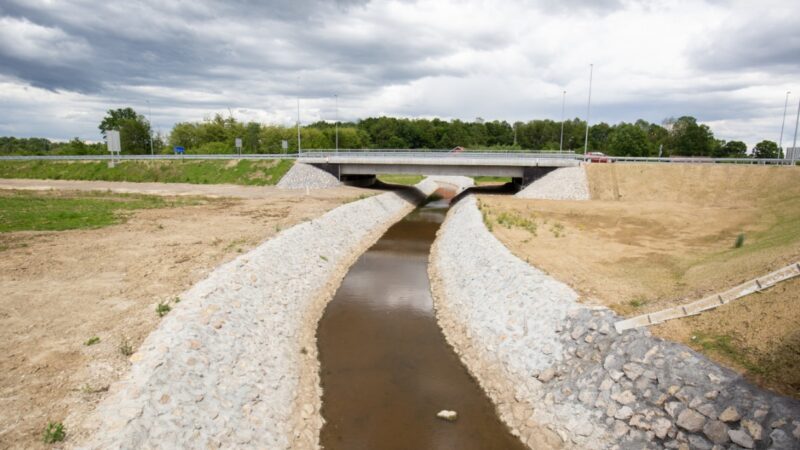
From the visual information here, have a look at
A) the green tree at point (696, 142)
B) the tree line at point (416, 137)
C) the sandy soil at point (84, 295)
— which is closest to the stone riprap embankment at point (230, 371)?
the sandy soil at point (84, 295)

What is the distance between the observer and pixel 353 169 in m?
67.4

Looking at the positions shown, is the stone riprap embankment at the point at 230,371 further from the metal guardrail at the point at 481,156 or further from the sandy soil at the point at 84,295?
the metal guardrail at the point at 481,156

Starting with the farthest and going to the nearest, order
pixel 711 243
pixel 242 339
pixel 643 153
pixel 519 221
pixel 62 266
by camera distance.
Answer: pixel 643 153
pixel 519 221
pixel 711 243
pixel 62 266
pixel 242 339

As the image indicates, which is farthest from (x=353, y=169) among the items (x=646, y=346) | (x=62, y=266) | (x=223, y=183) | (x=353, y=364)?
(x=646, y=346)

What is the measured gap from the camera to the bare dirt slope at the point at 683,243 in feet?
40.7

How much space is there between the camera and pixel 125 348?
13406mm

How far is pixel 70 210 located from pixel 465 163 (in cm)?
4691

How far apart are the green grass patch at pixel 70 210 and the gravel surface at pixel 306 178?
17162 mm

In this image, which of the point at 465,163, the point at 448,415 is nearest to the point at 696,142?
the point at 465,163

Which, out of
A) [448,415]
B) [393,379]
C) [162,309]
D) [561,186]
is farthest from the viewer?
[561,186]

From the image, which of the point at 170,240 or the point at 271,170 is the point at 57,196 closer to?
the point at 271,170

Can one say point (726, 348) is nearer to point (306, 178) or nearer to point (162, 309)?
point (162, 309)

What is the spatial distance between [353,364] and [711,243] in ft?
87.1

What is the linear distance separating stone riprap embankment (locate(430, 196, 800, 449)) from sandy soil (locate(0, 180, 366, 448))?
13579 millimetres
